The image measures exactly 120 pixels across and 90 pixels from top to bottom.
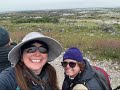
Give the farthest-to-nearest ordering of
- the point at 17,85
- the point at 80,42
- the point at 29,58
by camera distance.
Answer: the point at 80,42 < the point at 29,58 < the point at 17,85

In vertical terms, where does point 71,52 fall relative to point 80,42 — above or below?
above

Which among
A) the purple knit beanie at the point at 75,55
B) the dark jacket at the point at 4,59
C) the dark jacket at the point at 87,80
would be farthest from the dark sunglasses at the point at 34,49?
the dark jacket at the point at 4,59

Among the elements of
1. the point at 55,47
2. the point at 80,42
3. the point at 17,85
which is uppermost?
the point at 55,47

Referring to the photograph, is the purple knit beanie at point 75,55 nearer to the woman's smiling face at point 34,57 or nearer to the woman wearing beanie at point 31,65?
the woman wearing beanie at point 31,65

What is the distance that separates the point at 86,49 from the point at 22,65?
13.9 metres

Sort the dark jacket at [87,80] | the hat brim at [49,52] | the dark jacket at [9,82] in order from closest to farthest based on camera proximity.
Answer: the dark jacket at [9,82], the hat brim at [49,52], the dark jacket at [87,80]

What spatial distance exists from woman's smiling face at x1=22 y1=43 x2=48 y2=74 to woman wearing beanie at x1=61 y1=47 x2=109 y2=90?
1.87 ft

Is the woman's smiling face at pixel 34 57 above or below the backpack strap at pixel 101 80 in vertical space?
above

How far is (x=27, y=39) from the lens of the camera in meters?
2.84

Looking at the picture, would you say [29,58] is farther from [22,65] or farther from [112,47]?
[112,47]

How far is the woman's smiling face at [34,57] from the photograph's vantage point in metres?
2.92

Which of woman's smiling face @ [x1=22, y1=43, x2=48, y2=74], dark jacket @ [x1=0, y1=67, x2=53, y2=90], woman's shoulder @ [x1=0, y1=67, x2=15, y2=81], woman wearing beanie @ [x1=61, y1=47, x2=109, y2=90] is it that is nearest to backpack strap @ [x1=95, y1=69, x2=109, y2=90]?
woman wearing beanie @ [x1=61, y1=47, x2=109, y2=90]

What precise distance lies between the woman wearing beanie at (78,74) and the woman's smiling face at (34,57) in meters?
0.57

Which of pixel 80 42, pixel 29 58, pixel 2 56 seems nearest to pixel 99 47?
pixel 80 42
